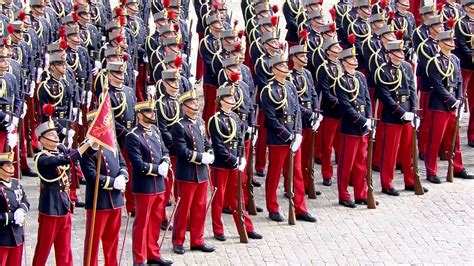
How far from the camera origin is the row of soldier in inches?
631

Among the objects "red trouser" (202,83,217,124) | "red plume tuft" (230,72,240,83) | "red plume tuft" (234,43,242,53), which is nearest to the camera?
"red plume tuft" (230,72,240,83)

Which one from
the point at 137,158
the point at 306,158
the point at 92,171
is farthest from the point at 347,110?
the point at 92,171

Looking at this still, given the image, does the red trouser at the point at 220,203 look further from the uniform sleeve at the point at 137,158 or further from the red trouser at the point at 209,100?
the red trouser at the point at 209,100

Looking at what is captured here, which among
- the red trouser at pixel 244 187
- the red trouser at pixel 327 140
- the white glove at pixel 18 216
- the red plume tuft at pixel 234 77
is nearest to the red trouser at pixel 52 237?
the white glove at pixel 18 216

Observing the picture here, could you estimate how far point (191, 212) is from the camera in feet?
56.5

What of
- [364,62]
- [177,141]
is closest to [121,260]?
[177,141]

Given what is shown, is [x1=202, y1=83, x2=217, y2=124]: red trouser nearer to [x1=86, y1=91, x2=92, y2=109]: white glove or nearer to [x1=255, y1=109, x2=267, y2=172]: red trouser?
[x1=255, y1=109, x2=267, y2=172]: red trouser

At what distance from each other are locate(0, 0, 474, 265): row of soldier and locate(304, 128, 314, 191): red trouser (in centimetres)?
3

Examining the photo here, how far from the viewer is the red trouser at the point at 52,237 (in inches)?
608

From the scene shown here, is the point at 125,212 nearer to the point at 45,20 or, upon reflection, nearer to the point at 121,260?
the point at 121,260

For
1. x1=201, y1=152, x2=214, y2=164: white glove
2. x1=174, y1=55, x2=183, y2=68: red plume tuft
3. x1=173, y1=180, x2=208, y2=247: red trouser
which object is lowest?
x1=173, y1=180, x2=208, y2=247: red trouser

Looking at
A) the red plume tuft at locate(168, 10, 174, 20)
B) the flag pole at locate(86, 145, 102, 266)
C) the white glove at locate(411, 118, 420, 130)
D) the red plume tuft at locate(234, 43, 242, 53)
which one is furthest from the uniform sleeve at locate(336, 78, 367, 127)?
the flag pole at locate(86, 145, 102, 266)

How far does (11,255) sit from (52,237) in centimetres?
65

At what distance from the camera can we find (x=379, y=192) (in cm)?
2003
